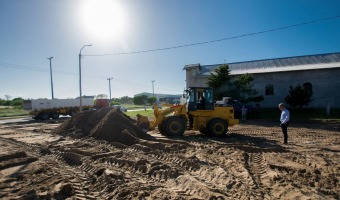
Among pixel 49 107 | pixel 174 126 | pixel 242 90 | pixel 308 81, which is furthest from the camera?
pixel 49 107

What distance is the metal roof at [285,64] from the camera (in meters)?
29.6

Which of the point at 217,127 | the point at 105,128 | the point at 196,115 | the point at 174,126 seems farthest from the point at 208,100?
the point at 105,128

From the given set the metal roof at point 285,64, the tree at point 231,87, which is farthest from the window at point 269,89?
the tree at point 231,87

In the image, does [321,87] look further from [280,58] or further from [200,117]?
[200,117]

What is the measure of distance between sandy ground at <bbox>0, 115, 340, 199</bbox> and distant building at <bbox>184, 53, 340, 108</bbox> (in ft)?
66.2

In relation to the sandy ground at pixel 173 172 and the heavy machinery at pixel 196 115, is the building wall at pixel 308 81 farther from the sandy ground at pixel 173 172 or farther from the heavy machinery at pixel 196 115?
the sandy ground at pixel 173 172

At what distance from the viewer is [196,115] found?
44.5 feet

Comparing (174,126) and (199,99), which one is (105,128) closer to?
(174,126)

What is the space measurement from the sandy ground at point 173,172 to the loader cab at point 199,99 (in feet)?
11.5

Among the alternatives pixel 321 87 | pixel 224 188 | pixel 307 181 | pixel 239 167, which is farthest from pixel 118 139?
pixel 321 87

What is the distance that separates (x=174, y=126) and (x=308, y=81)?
2169cm

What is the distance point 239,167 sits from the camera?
746 cm

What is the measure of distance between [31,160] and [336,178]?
8.84m

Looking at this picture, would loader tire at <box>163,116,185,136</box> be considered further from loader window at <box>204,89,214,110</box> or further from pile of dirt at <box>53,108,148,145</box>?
loader window at <box>204,89,214,110</box>
